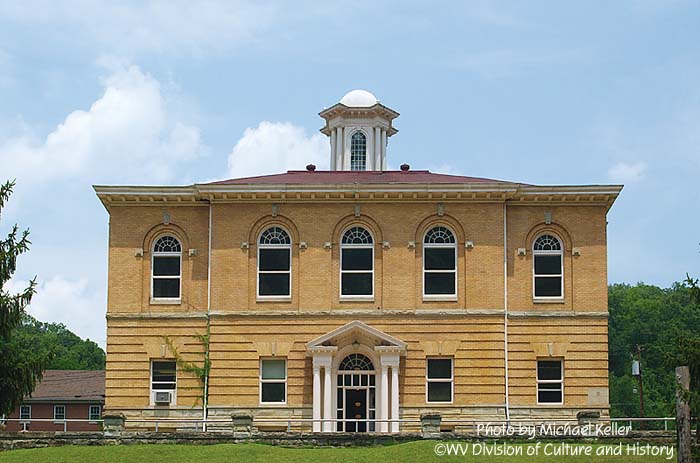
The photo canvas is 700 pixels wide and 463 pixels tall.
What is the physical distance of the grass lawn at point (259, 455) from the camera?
113 ft

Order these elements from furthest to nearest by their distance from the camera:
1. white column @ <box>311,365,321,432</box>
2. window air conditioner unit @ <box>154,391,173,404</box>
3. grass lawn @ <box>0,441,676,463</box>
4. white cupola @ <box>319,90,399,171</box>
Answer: white cupola @ <box>319,90,399,171</box>
window air conditioner unit @ <box>154,391,173,404</box>
white column @ <box>311,365,321,432</box>
grass lawn @ <box>0,441,676,463</box>

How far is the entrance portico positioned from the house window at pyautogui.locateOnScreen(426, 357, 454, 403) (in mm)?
1343

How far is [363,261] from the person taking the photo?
45.8 metres

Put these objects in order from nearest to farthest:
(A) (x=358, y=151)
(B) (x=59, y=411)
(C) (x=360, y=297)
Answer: (C) (x=360, y=297) < (A) (x=358, y=151) < (B) (x=59, y=411)

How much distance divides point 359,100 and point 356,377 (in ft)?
46.9

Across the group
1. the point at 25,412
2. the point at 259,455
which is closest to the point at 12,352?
the point at 259,455

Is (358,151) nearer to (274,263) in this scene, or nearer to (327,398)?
(274,263)

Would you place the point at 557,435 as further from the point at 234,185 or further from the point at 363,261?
the point at 234,185

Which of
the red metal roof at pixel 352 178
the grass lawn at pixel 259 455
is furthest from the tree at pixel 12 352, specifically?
the red metal roof at pixel 352 178

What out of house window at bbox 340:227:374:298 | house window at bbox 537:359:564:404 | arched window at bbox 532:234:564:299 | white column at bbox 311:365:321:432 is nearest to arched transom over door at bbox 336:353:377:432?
white column at bbox 311:365:321:432

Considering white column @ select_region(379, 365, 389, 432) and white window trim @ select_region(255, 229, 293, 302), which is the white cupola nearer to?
white window trim @ select_region(255, 229, 293, 302)

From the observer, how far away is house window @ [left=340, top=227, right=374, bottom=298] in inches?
1793

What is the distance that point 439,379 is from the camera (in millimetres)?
44844

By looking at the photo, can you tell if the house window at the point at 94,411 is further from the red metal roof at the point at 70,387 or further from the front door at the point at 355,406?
the front door at the point at 355,406
